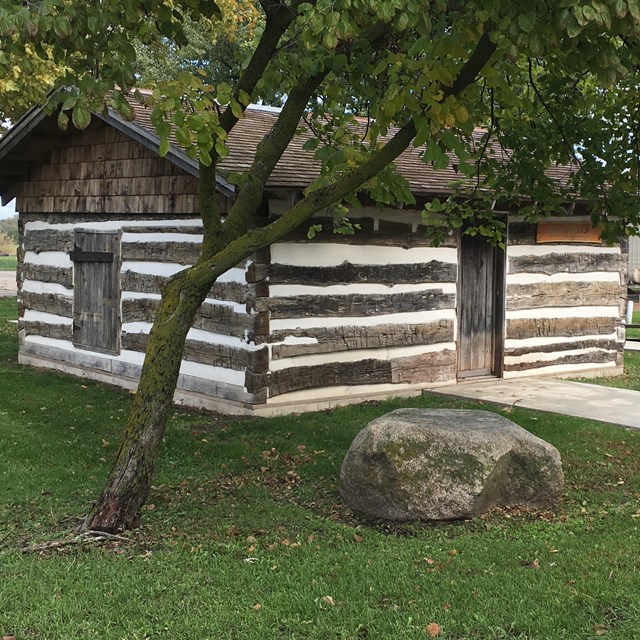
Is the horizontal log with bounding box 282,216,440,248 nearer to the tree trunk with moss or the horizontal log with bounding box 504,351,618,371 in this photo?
the horizontal log with bounding box 504,351,618,371

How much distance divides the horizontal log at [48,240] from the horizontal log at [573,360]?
725 cm

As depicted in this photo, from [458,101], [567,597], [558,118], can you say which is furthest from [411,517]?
[558,118]

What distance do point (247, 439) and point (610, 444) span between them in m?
3.81

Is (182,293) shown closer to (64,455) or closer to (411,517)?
(411,517)

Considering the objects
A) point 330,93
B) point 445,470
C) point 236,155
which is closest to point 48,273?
point 236,155

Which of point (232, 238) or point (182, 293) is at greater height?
point (232, 238)

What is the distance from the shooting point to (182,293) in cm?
629

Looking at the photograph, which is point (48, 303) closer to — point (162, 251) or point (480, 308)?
point (162, 251)

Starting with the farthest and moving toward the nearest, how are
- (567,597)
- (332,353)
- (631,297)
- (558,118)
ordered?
1. (631,297)
2. (332,353)
3. (558,118)
4. (567,597)

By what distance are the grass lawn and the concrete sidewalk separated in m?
1.28

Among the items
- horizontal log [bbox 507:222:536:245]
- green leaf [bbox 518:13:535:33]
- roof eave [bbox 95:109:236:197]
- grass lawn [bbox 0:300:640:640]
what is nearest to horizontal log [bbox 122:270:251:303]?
roof eave [bbox 95:109:236:197]

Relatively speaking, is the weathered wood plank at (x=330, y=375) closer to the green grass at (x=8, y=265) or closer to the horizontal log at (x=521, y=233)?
the horizontal log at (x=521, y=233)

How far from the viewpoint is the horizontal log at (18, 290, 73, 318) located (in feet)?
44.7

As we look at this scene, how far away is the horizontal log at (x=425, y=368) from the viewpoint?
37.8ft
